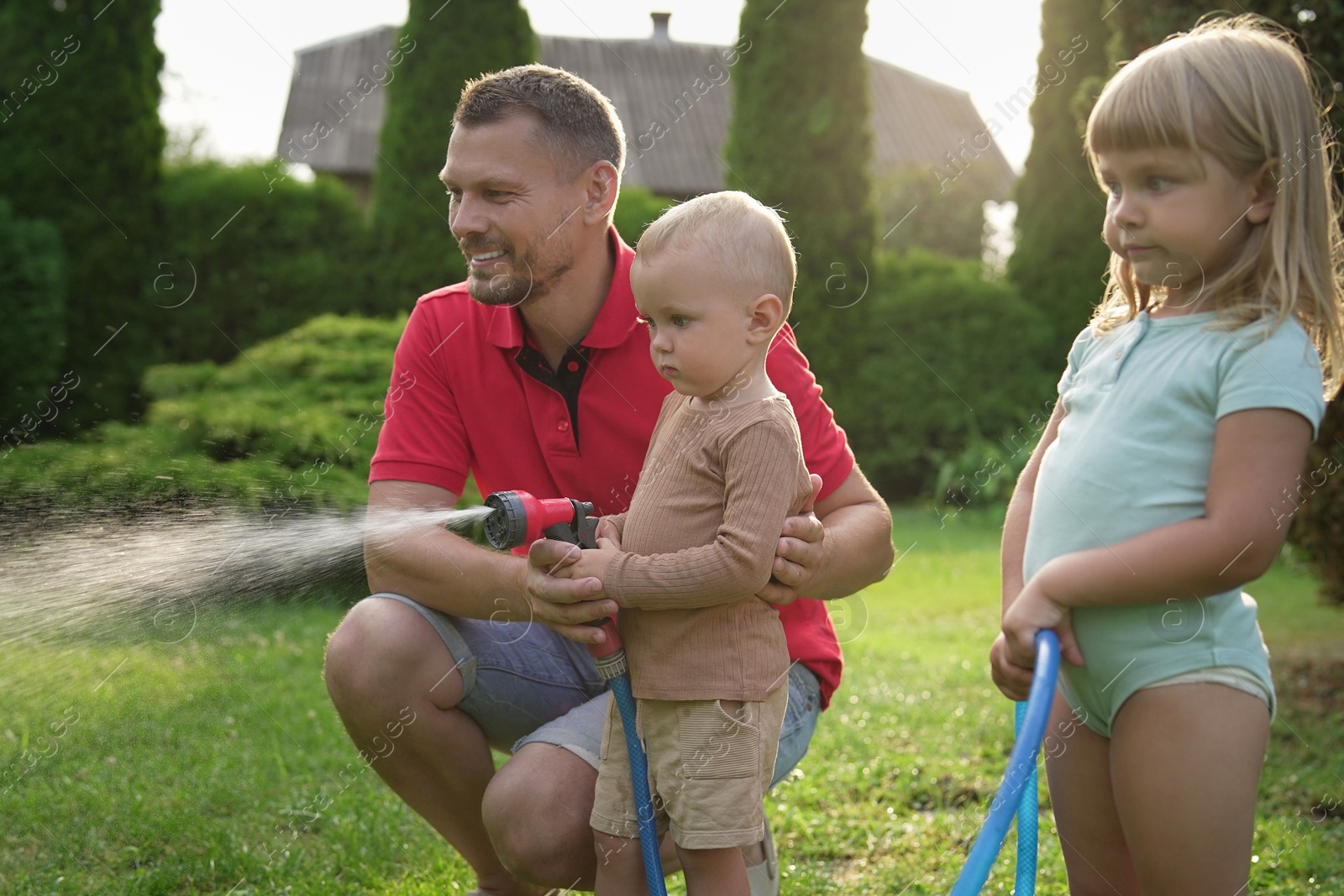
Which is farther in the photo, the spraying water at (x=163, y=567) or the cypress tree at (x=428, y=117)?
the cypress tree at (x=428, y=117)

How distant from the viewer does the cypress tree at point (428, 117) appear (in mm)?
10547

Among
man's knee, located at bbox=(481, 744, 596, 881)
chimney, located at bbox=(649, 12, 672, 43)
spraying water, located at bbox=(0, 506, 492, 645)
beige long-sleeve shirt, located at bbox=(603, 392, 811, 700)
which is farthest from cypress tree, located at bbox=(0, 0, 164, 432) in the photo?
chimney, located at bbox=(649, 12, 672, 43)

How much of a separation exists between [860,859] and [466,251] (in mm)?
1994

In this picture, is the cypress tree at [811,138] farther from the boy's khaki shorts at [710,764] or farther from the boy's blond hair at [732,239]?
the boy's khaki shorts at [710,764]

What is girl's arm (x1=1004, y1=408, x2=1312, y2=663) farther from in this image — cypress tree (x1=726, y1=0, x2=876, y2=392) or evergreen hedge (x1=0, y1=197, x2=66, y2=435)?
cypress tree (x1=726, y1=0, x2=876, y2=392)

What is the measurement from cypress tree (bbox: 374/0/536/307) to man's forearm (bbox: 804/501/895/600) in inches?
334

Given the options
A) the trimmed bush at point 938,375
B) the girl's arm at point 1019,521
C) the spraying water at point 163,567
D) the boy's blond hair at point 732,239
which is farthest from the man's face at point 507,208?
the trimmed bush at point 938,375

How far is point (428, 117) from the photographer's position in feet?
35.2

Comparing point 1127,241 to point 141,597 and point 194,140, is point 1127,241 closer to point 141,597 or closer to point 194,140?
point 141,597

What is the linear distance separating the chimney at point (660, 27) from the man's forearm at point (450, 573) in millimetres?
26043

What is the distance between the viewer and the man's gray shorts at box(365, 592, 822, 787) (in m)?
2.65

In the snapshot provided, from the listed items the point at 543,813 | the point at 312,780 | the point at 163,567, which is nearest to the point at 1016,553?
the point at 543,813

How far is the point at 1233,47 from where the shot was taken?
1904 mm

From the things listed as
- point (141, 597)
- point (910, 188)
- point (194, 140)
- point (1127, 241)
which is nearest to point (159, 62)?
point (141, 597)
